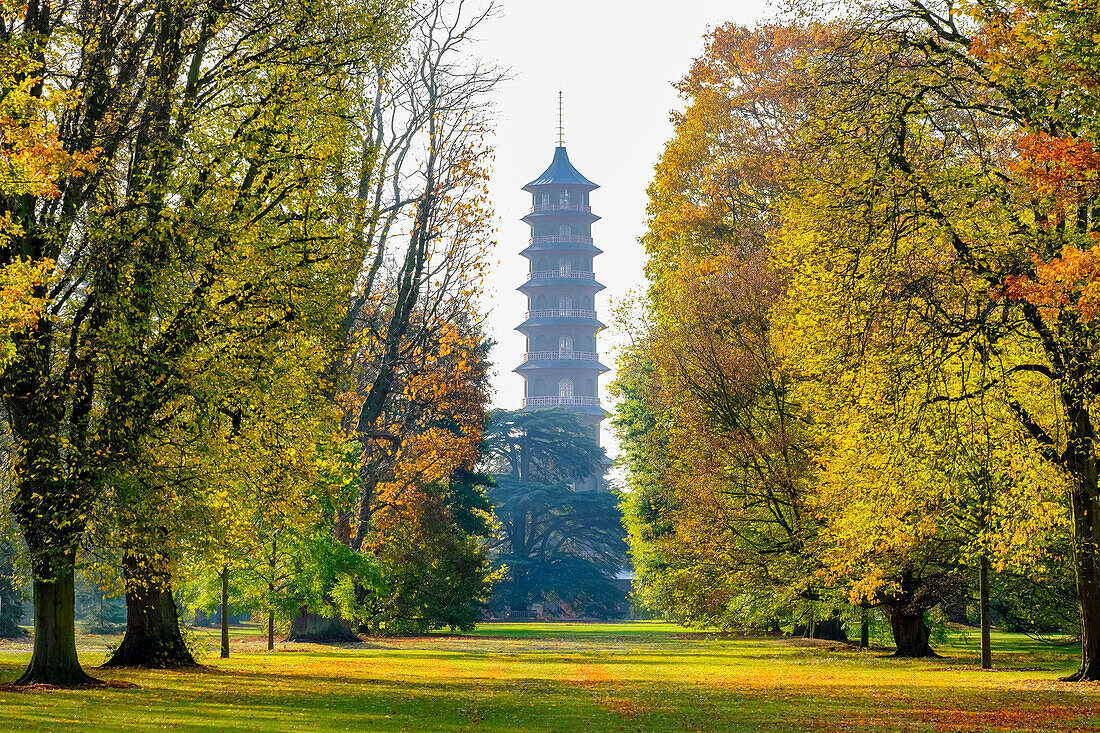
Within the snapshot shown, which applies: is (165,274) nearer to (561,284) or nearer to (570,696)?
(570,696)

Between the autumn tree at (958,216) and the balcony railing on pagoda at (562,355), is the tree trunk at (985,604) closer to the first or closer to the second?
the autumn tree at (958,216)

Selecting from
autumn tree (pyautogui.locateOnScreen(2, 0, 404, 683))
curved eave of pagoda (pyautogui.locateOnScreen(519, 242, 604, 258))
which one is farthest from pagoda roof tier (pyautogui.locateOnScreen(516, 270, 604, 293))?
autumn tree (pyautogui.locateOnScreen(2, 0, 404, 683))

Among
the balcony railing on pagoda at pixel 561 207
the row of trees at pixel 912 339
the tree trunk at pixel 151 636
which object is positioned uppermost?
the balcony railing on pagoda at pixel 561 207

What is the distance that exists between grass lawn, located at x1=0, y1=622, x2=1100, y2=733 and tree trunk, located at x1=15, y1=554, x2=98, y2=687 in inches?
32.1

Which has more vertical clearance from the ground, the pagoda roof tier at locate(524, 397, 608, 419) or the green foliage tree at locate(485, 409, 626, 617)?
the pagoda roof tier at locate(524, 397, 608, 419)

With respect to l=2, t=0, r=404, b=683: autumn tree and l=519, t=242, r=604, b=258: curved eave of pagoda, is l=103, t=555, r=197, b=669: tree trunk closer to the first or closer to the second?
l=2, t=0, r=404, b=683: autumn tree

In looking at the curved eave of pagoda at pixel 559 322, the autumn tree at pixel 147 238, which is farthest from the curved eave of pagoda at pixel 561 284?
the autumn tree at pixel 147 238

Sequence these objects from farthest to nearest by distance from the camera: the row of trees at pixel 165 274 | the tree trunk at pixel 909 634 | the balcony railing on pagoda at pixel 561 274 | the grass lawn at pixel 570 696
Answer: the balcony railing on pagoda at pixel 561 274 < the tree trunk at pixel 909 634 < the row of trees at pixel 165 274 < the grass lawn at pixel 570 696

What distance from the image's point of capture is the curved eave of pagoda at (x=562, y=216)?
93562mm

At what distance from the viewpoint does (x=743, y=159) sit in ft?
92.6

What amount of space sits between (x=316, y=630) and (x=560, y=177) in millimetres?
65815

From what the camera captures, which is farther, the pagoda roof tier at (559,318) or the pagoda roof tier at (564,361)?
the pagoda roof tier at (564,361)

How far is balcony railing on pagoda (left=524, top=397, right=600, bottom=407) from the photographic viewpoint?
92.6 meters

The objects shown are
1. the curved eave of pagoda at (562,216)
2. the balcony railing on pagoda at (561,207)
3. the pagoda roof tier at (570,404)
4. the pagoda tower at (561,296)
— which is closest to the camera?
the pagoda roof tier at (570,404)
